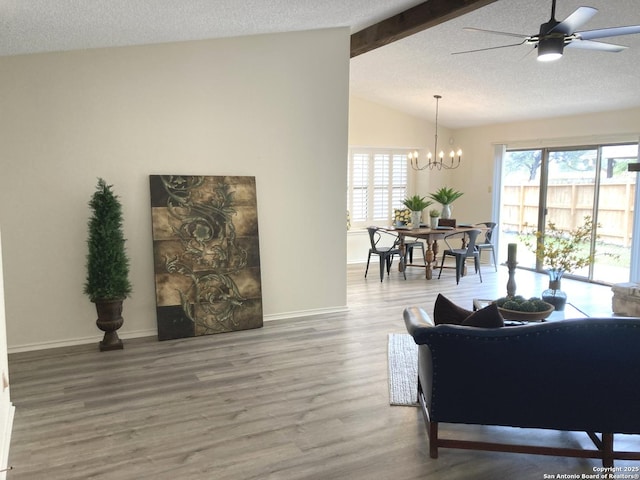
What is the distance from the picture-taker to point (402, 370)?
4.13m

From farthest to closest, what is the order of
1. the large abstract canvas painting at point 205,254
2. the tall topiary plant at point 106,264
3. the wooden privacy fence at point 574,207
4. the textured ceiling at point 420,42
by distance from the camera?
1. the wooden privacy fence at point 574,207
2. the large abstract canvas painting at point 205,254
3. the tall topiary plant at point 106,264
4. the textured ceiling at point 420,42

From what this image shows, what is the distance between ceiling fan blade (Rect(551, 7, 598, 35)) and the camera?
129 inches

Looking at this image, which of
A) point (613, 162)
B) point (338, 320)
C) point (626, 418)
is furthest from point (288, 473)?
point (613, 162)

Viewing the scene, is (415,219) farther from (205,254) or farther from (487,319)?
(487,319)

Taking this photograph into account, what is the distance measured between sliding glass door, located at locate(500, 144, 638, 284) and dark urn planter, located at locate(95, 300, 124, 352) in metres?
5.98

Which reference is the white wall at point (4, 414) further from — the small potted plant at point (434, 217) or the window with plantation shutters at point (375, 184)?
the window with plantation shutters at point (375, 184)

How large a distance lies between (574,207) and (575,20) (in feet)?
17.4

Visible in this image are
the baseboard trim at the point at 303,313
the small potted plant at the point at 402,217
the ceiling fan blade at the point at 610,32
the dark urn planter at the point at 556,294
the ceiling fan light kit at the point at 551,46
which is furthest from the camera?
the small potted plant at the point at 402,217

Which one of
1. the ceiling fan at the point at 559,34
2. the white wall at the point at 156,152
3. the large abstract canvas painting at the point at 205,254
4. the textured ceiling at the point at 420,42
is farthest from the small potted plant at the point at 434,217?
the ceiling fan at the point at 559,34

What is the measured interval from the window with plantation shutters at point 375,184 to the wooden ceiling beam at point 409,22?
10.4ft

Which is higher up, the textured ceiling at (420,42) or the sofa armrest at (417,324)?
the textured ceiling at (420,42)

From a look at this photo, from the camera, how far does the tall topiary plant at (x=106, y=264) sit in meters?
4.50

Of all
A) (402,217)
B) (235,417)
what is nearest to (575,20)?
(235,417)

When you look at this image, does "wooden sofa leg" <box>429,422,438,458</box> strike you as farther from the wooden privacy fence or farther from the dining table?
the dining table
